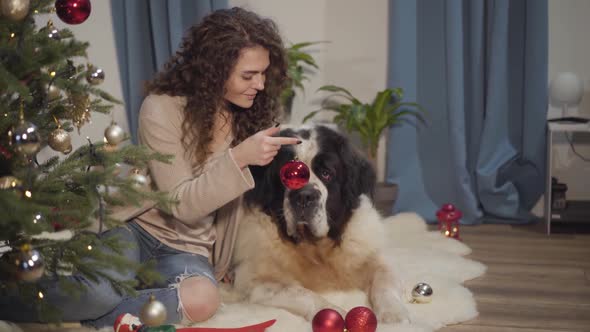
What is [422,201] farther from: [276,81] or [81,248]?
[81,248]

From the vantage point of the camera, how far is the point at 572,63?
143 inches

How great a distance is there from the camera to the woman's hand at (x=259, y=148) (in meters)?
2.05

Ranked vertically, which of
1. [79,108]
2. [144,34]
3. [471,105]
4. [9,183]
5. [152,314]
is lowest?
[152,314]

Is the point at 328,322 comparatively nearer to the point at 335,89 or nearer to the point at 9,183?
the point at 9,183

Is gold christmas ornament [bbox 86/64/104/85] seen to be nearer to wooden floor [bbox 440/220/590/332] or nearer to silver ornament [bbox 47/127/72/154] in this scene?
silver ornament [bbox 47/127/72/154]

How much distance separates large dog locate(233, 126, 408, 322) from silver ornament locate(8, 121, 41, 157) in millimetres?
954

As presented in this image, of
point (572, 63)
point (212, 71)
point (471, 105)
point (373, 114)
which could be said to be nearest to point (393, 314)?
point (212, 71)

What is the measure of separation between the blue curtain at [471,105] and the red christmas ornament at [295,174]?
66.6 inches

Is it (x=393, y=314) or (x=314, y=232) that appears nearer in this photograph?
(x=393, y=314)

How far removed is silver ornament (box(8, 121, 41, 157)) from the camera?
147 centimetres

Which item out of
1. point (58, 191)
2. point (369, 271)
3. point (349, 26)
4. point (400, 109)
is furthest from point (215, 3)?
point (58, 191)

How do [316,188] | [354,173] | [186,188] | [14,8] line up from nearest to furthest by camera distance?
[14,8]
[186,188]
[316,188]
[354,173]

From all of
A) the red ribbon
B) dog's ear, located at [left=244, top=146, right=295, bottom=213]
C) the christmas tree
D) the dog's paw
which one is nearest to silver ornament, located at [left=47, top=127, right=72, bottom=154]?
the christmas tree

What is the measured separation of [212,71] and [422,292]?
0.99 m
